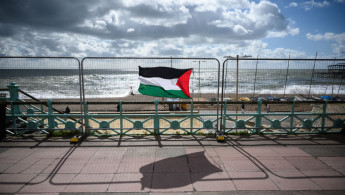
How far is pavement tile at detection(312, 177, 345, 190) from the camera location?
14.5 feet

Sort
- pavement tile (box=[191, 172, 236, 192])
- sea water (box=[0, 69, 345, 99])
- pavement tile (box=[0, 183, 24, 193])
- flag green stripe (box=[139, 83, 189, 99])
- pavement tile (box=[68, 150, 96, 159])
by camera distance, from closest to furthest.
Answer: pavement tile (box=[0, 183, 24, 193])
pavement tile (box=[191, 172, 236, 192])
pavement tile (box=[68, 150, 96, 159])
flag green stripe (box=[139, 83, 189, 99])
sea water (box=[0, 69, 345, 99])

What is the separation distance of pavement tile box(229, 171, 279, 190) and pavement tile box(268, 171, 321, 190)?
0.17 metres

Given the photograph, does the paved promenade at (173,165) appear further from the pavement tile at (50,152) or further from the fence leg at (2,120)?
the fence leg at (2,120)

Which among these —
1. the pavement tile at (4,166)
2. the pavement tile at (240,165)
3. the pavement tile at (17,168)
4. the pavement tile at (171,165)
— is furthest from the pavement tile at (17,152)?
the pavement tile at (240,165)

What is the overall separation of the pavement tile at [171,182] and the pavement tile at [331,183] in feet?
10.1

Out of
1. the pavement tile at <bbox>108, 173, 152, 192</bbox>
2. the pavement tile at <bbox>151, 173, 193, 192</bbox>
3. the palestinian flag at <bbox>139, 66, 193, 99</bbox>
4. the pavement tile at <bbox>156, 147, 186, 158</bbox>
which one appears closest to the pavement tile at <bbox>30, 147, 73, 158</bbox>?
the pavement tile at <bbox>108, 173, 152, 192</bbox>

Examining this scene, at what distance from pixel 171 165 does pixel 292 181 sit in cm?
303

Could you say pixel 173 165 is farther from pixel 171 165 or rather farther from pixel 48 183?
pixel 48 183

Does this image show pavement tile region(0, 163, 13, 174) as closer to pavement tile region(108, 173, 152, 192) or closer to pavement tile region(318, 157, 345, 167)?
pavement tile region(108, 173, 152, 192)

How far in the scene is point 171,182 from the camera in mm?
4625

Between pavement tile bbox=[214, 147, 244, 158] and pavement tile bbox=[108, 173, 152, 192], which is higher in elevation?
pavement tile bbox=[214, 147, 244, 158]

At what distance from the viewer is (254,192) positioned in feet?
13.9

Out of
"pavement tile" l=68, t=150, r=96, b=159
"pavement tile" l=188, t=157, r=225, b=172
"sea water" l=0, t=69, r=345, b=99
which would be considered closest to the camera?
"pavement tile" l=188, t=157, r=225, b=172

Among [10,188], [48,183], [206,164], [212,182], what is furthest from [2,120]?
[212,182]
